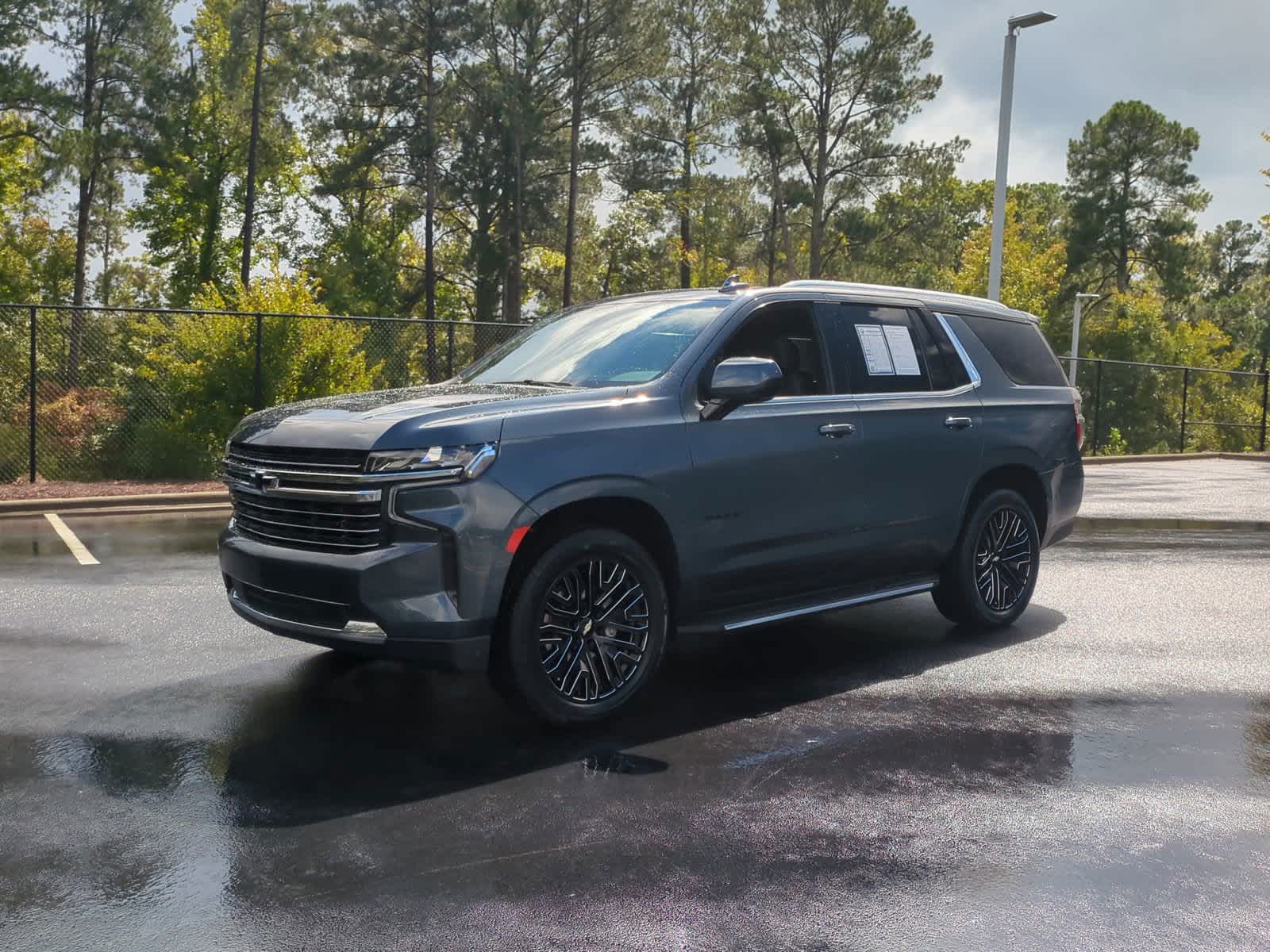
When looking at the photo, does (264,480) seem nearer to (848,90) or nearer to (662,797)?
(662,797)

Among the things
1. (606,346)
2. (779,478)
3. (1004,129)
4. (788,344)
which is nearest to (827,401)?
(788,344)

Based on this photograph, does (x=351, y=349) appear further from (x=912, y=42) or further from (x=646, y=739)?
A: (x=912, y=42)

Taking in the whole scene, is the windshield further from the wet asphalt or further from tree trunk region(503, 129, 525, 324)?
tree trunk region(503, 129, 525, 324)

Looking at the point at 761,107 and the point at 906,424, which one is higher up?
the point at 761,107

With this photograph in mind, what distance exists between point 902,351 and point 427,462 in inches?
129

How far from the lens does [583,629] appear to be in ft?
17.6

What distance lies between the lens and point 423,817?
436 centimetres

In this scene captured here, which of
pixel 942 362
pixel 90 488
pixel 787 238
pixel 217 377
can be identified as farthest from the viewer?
pixel 787 238

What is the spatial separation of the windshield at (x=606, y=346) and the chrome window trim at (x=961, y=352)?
1.76 m

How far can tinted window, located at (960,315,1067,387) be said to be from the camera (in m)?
7.57

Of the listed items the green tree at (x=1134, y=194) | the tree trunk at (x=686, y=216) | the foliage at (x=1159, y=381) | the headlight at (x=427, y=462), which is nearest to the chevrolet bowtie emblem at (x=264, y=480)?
the headlight at (x=427, y=462)

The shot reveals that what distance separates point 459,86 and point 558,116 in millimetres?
3982

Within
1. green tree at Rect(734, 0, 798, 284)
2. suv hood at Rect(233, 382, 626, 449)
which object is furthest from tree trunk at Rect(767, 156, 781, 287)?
suv hood at Rect(233, 382, 626, 449)

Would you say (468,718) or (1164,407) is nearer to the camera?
(468,718)
